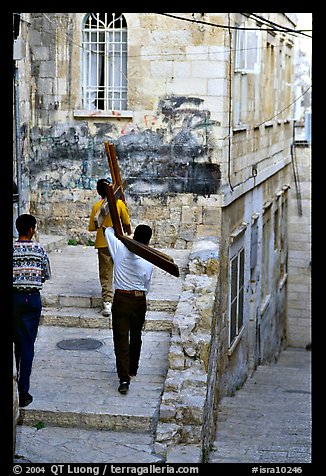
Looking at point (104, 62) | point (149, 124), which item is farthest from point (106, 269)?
point (104, 62)

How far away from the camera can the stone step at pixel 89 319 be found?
10.6 m

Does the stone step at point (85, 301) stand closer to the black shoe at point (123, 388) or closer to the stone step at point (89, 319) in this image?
the stone step at point (89, 319)

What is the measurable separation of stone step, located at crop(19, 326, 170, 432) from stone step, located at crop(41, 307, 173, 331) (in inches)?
3.5

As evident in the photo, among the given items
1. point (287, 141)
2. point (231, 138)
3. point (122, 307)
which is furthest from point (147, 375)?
point (287, 141)

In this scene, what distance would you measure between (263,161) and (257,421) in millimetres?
8289

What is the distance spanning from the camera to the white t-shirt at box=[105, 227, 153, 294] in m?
8.43

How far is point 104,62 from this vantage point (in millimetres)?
13914

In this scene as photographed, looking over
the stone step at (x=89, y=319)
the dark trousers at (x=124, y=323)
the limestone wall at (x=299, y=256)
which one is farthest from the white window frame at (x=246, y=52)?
the limestone wall at (x=299, y=256)

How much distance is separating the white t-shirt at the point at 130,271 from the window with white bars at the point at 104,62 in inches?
233

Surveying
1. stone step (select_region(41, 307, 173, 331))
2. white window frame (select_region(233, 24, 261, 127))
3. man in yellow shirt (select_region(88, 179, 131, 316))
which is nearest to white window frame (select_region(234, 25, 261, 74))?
white window frame (select_region(233, 24, 261, 127))

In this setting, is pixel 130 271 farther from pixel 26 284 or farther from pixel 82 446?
pixel 82 446

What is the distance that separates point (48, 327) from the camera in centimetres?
1068

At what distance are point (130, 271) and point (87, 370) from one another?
1526 millimetres
